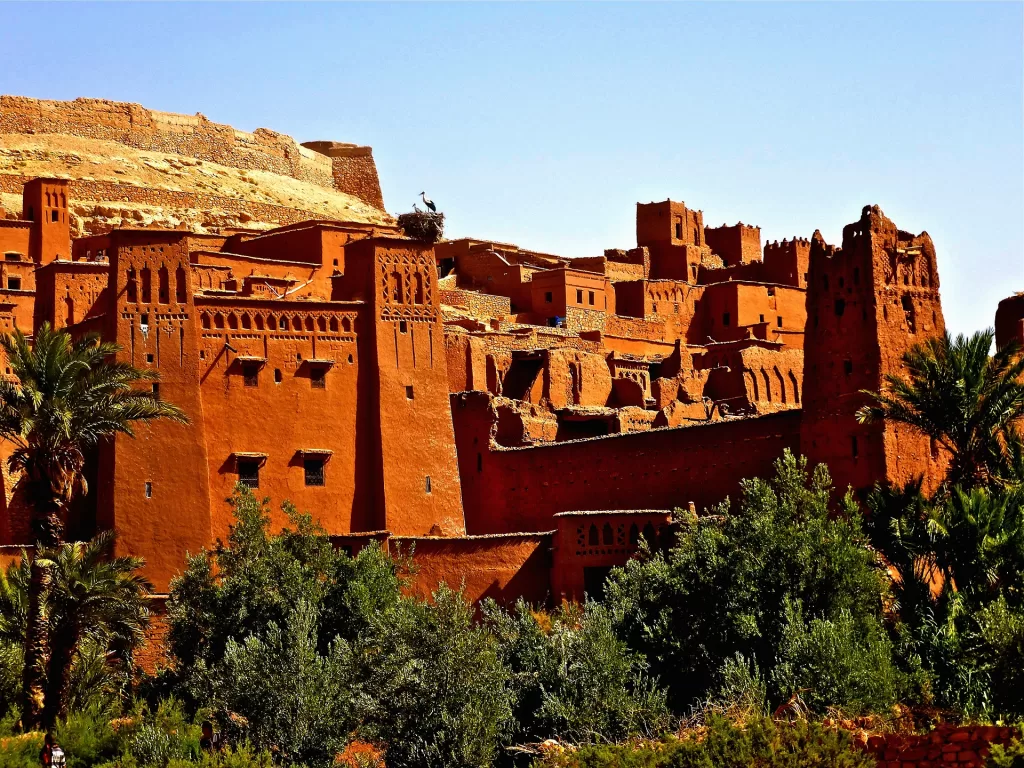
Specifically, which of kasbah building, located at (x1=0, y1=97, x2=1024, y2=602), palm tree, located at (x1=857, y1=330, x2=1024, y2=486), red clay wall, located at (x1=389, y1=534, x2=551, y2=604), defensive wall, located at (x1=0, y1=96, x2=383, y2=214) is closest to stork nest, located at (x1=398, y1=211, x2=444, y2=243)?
kasbah building, located at (x1=0, y1=97, x2=1024, y2=602)

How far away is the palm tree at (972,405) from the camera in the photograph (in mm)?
30531

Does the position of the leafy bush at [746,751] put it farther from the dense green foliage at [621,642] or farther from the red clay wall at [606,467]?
the red clay wall at [606,467]

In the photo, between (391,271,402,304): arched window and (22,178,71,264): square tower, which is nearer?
(391,271,402,304): arched window

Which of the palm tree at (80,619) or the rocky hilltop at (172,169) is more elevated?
the rocky hilltop at (172,169)

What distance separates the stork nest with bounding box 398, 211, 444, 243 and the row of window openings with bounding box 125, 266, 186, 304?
4978mm

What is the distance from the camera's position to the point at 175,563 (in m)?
37.0

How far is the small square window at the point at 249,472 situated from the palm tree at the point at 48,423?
8843 millimetres

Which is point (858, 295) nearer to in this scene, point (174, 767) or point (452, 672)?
point (452, 672)

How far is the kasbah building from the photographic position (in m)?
35.5

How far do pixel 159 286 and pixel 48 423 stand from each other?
33.9 feet

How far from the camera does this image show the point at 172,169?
240 ft

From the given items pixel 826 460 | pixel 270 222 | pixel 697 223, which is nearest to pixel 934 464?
pixel 826 460

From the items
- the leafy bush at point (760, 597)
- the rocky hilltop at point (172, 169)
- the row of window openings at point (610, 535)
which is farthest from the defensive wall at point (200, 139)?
the leafy bush at point (760, 597)

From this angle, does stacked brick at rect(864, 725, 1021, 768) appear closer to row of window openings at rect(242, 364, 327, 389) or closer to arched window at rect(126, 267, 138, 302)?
row of window openings at rect(242, 364, 327, 389)
